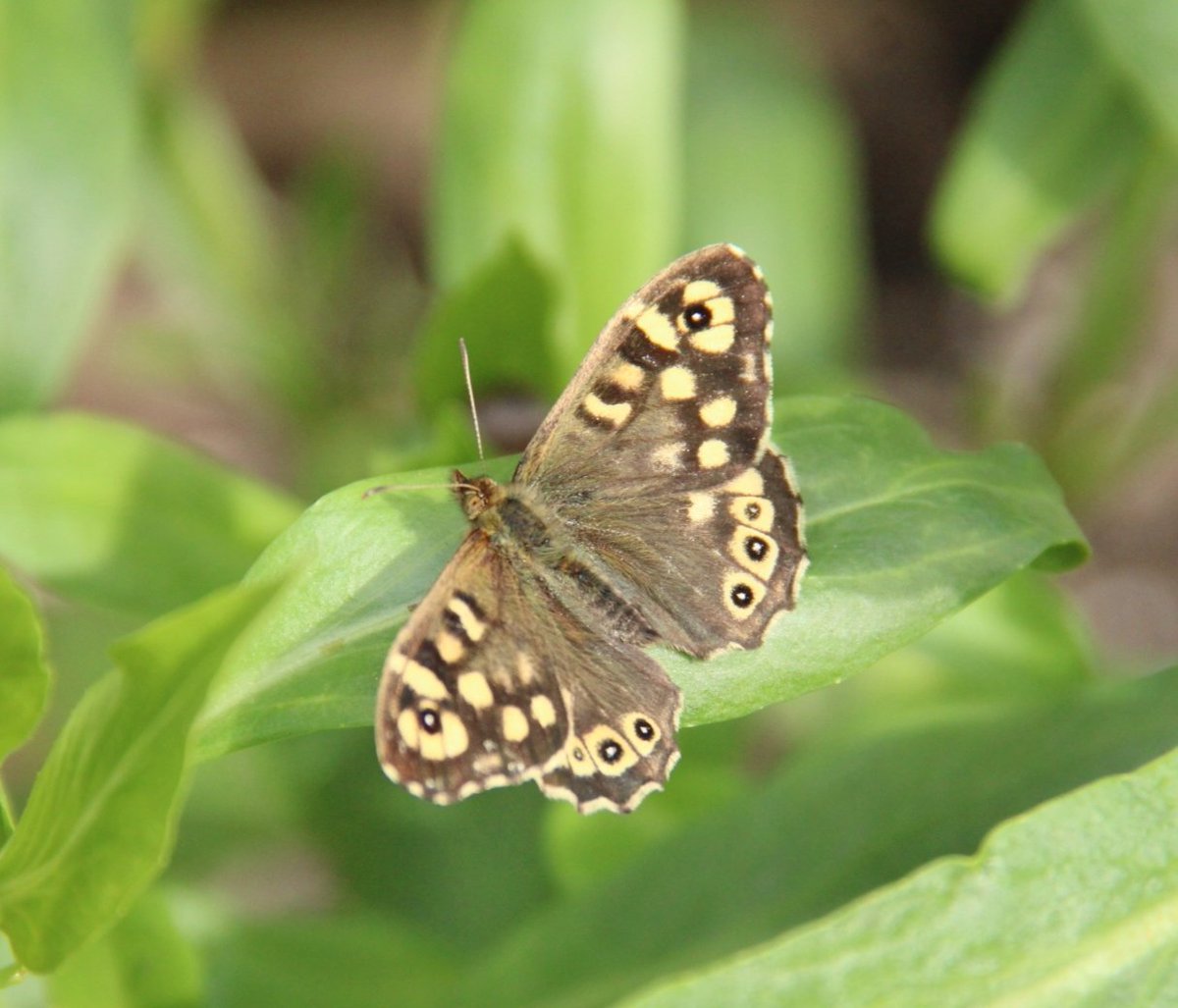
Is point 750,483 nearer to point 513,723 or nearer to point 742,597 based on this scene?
point 742,597

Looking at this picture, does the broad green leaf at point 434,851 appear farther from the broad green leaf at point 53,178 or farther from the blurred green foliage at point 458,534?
the broad green leaf at point 53,178

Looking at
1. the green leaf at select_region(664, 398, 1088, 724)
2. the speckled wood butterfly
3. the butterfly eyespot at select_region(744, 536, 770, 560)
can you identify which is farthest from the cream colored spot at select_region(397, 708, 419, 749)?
the butterfly eyespot at select_region(744, 536, 770, 560)

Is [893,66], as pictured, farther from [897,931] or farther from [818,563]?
[897,931]

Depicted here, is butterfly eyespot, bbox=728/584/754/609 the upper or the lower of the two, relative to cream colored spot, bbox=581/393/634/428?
lower

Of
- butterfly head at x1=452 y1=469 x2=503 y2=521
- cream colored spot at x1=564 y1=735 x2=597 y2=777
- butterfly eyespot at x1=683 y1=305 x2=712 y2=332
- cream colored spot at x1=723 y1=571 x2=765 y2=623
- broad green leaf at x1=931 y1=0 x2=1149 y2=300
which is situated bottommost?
cream colored spot at x1=564 y1=735 x2=597 y2=777

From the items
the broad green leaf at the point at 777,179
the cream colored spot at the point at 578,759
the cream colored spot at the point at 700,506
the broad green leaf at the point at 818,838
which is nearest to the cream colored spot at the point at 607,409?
the cream colored spot at the point at 700,506

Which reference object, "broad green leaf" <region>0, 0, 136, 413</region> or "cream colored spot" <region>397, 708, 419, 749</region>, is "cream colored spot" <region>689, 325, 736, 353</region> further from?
"broad green leaf" <region>0, 0, 136, 413</region>
